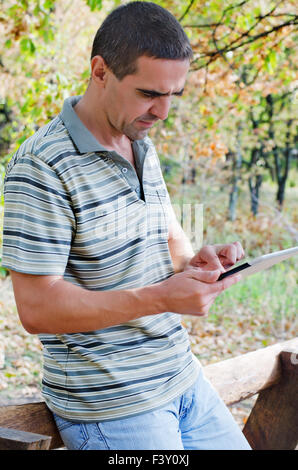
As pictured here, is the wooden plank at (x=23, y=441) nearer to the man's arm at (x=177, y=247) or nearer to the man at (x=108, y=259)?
the man at (x=108, y=259)

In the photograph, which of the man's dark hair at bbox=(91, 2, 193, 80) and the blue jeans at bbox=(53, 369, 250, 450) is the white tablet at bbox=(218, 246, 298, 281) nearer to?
the blue jeans at bbox=(53, 369, 250, 450)

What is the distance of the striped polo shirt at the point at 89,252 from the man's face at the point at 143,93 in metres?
0.11

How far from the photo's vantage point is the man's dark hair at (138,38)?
1.57 meters

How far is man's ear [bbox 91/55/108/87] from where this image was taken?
163cm

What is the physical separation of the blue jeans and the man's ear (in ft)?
3.35

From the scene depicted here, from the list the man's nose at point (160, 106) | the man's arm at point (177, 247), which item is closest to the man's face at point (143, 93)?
the man's nose at point (160, 106)

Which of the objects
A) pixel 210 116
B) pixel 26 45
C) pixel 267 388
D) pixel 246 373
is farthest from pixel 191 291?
pixel 210 116

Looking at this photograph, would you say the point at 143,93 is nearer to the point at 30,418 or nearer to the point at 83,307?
the point at 83,307

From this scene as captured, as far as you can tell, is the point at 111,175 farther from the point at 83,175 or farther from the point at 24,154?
the point at 24,154

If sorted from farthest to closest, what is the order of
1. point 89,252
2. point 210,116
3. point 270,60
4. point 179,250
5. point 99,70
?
point 210,116
point 270,60
point 179,250
point 99,70
point 89,252

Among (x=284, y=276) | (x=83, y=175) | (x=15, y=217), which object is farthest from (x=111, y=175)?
(x=284, y=276)

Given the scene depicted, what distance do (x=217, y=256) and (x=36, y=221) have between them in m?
0.66

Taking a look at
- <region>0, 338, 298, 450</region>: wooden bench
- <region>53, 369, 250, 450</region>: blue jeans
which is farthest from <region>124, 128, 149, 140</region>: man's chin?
<region>0, 338, 298, 450</region>: wooden bench

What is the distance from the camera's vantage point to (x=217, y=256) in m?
1.82
